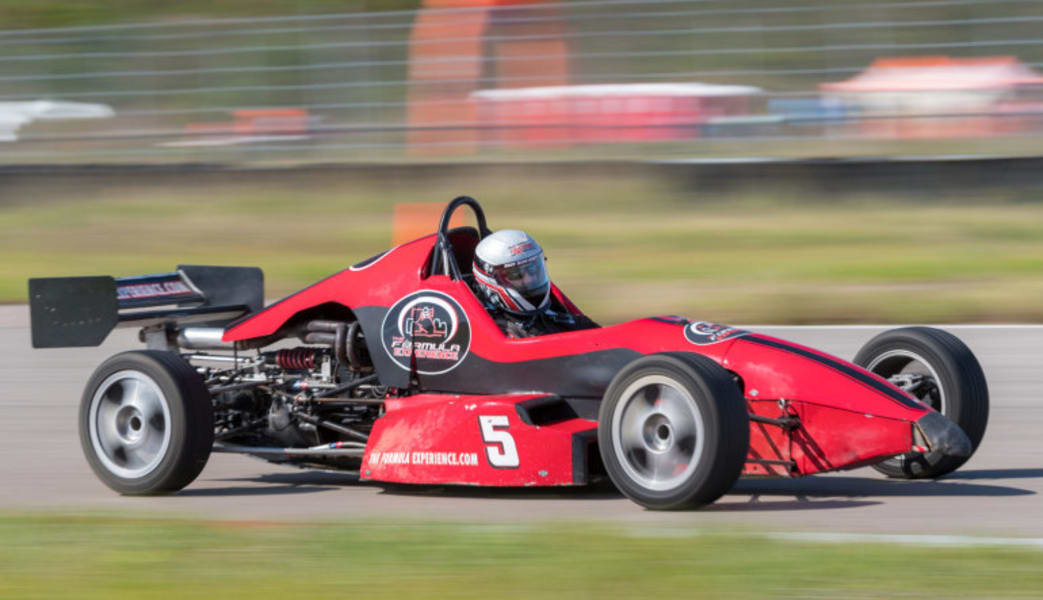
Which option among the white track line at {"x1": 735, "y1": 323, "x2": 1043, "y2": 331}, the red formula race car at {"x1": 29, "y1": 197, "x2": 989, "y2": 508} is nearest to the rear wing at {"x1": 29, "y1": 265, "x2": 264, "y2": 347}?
the red formula race car at {"x1": 29, "y1": 197, "x2": 989, "y2": 508}

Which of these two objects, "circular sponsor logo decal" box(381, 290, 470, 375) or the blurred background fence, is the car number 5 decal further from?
the blurred background fence

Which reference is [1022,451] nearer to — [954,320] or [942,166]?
[954,320]

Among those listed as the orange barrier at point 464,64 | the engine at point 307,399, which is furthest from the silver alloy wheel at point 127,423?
the orange barrier at point 464,64

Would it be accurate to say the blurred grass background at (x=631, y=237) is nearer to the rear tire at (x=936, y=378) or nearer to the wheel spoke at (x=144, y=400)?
the rear tire at (x=936, y=378)

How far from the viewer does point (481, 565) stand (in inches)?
199

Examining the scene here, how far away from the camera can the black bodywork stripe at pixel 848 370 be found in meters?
6.12

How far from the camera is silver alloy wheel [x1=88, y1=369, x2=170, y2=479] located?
7031 mm

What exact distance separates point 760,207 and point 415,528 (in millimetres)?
12295

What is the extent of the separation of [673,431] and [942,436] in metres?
1.06

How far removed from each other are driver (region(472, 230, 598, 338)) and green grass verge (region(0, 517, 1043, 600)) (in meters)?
1.49

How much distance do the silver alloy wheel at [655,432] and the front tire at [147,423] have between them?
2.02 metres

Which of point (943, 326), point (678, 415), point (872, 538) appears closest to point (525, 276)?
point (678, 415)

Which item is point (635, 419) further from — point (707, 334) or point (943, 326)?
point (943, 326)

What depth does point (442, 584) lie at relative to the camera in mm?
4816
